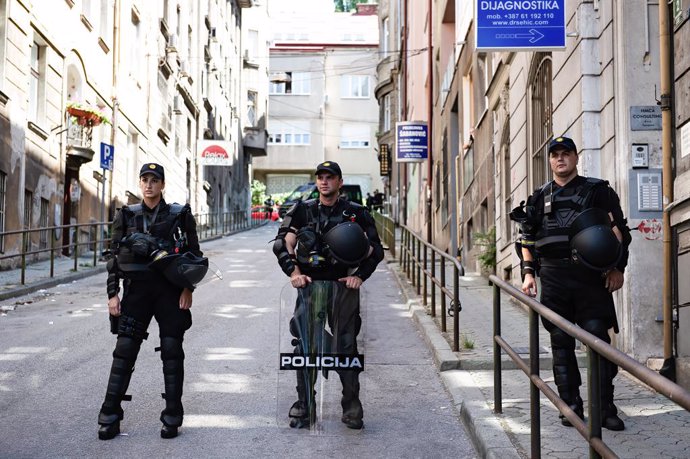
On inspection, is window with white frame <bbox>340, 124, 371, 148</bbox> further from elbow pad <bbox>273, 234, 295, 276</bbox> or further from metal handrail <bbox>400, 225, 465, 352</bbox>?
elbow pad <bbox>273, 234, 295, 276</bbox>

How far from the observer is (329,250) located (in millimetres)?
5887

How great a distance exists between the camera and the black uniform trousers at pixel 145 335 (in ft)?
18.9

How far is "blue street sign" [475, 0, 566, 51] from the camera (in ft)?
29.0

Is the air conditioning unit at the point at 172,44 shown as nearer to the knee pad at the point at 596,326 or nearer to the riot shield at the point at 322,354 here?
the riot shield at the point at 322,354

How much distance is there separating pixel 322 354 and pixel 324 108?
5507 centimetres

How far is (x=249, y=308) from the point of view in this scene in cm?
1243

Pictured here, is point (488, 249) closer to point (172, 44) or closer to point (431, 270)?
point (431, 270)

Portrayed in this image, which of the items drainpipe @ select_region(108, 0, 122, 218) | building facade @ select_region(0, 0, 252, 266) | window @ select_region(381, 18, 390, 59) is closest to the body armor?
building facade @ select_region(0, 0, 252, 266)

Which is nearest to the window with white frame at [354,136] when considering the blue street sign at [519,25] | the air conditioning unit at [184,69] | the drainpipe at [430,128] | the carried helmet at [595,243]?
the air conditioning unit at [184,69]

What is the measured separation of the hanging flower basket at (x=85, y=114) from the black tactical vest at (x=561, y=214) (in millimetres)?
16502

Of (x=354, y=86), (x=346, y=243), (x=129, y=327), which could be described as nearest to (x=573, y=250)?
(x=346, y=243)

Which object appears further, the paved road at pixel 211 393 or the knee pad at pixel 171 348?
the knee pad at pixel 171 348

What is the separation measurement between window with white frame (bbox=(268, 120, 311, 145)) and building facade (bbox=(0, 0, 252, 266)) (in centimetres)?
1973

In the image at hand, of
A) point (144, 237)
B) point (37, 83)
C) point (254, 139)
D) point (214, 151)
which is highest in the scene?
point (254, 139)
